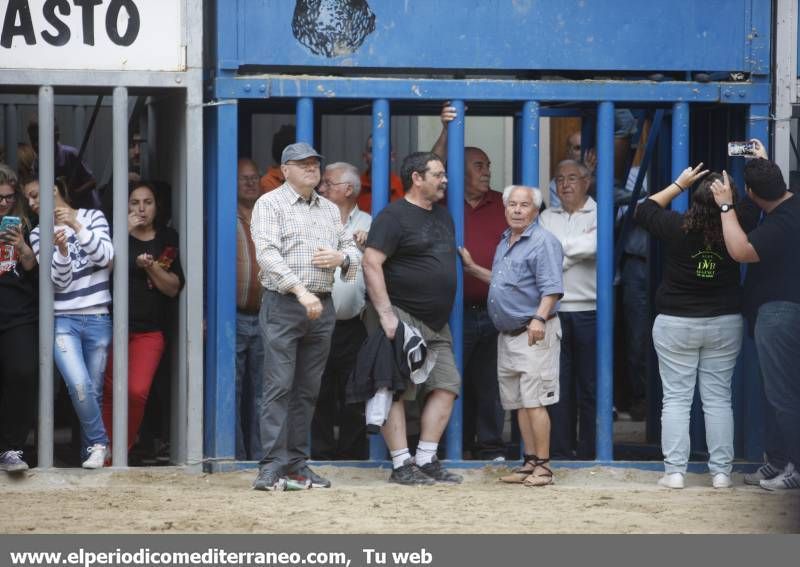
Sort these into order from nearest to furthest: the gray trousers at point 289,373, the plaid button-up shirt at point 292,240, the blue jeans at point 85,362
→ the plaid button-up shirt at point 292,240 < the gray trousers at point 289,373 < the blue jeans at point 85,362

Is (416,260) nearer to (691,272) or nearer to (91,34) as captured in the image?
(691,272)

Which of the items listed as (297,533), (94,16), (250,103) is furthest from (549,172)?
(297,533)

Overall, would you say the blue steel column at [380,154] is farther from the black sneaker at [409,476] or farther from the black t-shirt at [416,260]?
the black sneaker at [409,476]

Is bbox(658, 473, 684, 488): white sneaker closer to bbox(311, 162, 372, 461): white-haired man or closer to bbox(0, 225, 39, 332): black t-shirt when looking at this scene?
bbox(311, 162, 372, 461): white-haired man

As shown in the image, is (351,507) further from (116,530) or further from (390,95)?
(390,95)

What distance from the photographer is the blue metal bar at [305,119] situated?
919cm

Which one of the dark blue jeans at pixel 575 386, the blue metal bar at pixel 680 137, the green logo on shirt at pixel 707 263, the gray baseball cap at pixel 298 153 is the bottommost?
the dark blue jeans at pixel 575 386

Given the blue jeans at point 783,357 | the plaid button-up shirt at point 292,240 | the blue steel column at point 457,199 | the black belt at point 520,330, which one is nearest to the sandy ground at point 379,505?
the blue jeans at point 783,357

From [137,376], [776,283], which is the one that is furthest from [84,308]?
[776,283]

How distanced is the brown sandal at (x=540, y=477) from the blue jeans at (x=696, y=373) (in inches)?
26.3

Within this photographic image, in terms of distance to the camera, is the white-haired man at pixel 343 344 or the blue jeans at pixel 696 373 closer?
the blue jeans at pixel 696 373

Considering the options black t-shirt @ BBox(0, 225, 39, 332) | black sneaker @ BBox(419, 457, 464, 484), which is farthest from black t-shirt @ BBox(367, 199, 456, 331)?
black t-shirt @ BBox(0, 225, 39, 332)

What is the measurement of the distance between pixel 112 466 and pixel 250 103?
2.33 metres

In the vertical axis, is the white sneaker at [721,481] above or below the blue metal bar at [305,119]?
below
